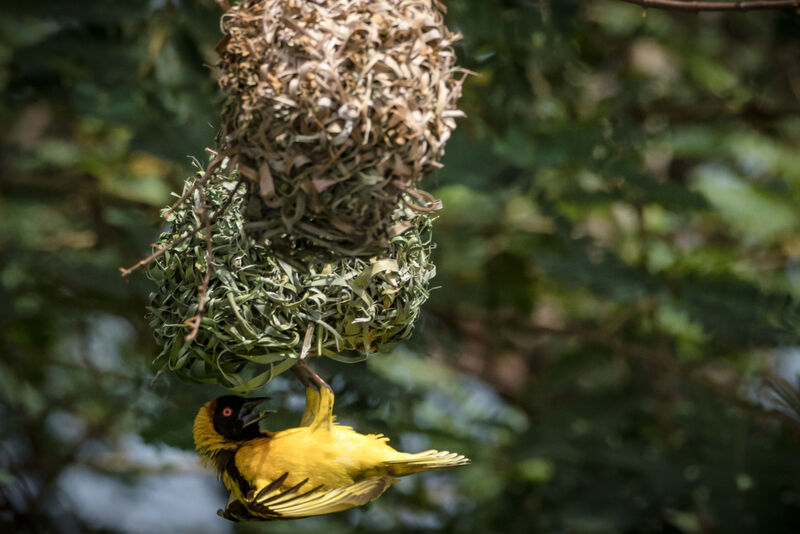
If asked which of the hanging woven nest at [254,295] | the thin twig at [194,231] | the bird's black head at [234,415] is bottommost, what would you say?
the bird's black head at [234,415]

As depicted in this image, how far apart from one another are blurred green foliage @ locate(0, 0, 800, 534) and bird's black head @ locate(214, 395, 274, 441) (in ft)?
1.84

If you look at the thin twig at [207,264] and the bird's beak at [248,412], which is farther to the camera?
the bird's beak at [248,412]

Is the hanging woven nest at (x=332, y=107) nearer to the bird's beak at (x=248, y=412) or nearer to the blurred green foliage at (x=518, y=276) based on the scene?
the bird's beak at (x=248, y=412)

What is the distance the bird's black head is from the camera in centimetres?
203

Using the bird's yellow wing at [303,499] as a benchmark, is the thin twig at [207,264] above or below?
above

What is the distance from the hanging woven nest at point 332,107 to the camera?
165 centimetres

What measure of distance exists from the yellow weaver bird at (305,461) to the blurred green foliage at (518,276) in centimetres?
57

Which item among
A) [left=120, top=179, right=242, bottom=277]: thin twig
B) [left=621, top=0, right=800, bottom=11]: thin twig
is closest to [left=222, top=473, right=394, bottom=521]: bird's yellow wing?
[left=120, top=179, right=242, bottom=277]: thin twig

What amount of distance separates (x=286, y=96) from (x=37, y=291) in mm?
2604

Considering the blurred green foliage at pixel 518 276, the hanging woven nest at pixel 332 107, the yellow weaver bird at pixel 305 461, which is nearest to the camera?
the hanging woven nest at pixel 332 107

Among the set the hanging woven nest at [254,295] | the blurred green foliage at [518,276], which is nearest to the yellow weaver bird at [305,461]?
the hanging woven nest at [254,295]

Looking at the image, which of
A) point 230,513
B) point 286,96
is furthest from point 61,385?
point 286,96

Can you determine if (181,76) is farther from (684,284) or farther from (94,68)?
(684,284)

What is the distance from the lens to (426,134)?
1734mm
